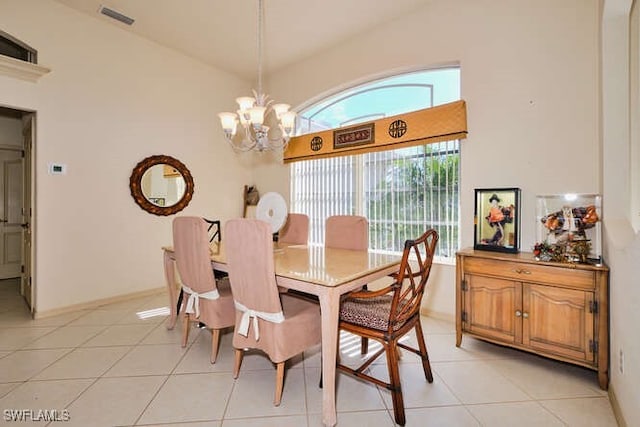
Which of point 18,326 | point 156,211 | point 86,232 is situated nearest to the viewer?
point 18,326

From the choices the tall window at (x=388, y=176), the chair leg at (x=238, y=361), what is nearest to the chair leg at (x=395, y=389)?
the chair leg at (x=238, y=361)

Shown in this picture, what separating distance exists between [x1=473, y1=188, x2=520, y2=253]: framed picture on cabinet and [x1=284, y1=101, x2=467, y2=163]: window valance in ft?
2.10

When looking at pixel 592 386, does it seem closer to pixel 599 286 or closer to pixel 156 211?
pixel 599 286

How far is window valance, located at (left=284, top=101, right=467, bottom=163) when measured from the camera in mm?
2783

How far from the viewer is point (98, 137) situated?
338 centimetres

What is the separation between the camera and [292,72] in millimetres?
4379

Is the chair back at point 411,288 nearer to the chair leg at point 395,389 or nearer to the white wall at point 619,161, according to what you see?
the chair leg at point 395,389

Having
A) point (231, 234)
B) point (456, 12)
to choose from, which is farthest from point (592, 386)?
point (456, 12)

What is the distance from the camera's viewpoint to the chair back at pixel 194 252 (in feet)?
6.91

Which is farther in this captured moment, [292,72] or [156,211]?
[292,72]

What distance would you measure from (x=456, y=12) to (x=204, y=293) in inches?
134

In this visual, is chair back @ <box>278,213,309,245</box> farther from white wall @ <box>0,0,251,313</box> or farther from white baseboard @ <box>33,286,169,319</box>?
white baseboard @ <box>33,286,169,319</box>

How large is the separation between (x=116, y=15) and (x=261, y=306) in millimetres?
3632

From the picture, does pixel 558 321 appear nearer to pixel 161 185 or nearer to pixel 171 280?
pixel 171 280
